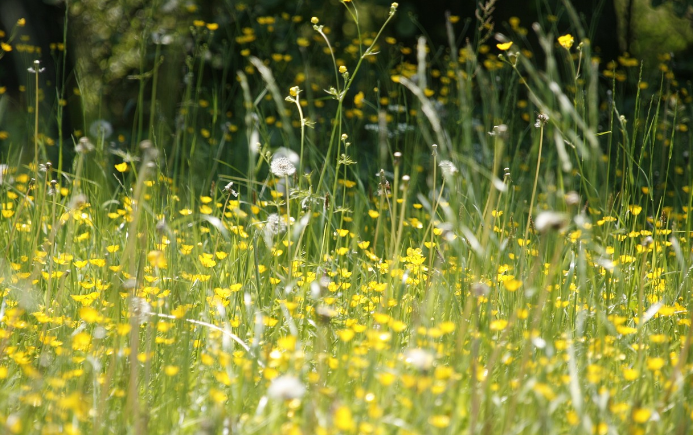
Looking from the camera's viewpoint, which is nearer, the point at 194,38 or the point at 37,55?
the point at 37,55

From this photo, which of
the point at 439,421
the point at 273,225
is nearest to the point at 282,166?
the point at 273,225

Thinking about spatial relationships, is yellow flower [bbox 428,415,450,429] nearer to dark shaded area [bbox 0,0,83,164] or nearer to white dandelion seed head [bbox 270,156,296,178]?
white dandelion seed head [bbox 270,156,296,178]

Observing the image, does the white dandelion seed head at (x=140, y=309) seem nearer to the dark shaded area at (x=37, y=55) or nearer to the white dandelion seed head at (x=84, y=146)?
the white dandelion seed head at (x=84, y=146)

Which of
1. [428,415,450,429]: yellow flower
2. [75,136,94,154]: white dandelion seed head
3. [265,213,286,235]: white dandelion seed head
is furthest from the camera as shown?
[265,213,286,235]: white dandelion seed head

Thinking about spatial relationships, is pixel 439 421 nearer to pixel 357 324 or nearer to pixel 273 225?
pixel 357 324

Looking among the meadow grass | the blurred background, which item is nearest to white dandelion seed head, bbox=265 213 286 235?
the meadow grass

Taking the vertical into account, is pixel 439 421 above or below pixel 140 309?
above

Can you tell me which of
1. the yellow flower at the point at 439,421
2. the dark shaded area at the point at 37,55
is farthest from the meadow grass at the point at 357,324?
the dark shaded area at the point at 37,55

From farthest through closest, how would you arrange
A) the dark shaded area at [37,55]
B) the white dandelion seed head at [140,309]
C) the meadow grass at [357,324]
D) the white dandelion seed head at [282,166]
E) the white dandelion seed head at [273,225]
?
the dark shaded area at [37,55]
the white dandelion seed head at [273,225]
the white dandelion seed head at [282,166]
the white dandelion seed head at [140,309]
the meadow grass at [357,324]

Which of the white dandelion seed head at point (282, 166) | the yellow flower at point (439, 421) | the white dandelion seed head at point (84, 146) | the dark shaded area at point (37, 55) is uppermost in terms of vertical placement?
the white dandelion seed head at point (84, 146)

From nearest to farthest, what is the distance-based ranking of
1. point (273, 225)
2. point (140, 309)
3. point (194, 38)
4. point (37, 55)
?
point (140, 309) → point (273, 225) → point (37, 55) → point (194, 38)

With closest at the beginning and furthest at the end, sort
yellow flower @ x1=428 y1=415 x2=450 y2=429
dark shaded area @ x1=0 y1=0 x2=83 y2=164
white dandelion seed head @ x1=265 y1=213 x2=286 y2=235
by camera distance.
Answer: yellow flower @ x1=428 y1=415 x2=450 y2=429
white dandelion seed head @ x1=265 y1=213 x2=286 y2=235
dark shaded area @ x1=0 y1=0 x2=83 y2=164

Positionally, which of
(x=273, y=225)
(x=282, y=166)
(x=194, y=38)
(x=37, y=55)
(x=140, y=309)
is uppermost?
(x=282, y=166)

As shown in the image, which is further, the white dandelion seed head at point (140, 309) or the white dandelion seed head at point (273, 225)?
the white dandelion seed head at point (273, 225)
